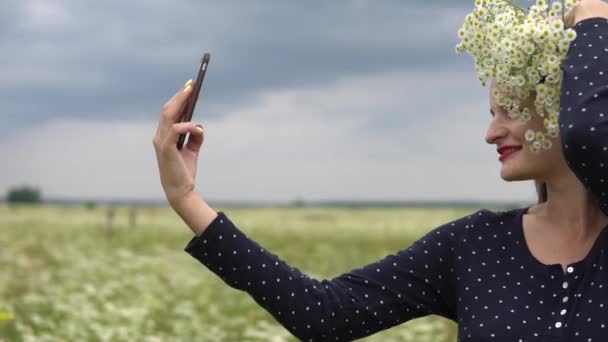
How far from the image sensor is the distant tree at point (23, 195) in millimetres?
90438

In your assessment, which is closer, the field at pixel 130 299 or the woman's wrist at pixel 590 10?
the woman's wrist at pixel 590 10

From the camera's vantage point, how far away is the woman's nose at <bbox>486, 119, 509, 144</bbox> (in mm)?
2205

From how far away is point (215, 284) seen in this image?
951cm

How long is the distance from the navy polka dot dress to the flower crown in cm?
6

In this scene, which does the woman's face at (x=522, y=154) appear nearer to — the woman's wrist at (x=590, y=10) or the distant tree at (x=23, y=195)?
the woman's wrist at (x=590, y=10)

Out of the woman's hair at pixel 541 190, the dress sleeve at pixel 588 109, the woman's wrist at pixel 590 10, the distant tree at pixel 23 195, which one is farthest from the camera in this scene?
the distant tree at pixel 23 195

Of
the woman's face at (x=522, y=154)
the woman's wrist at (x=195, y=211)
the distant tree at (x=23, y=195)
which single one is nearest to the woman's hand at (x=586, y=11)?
the woman's face at (x=522, y=154)

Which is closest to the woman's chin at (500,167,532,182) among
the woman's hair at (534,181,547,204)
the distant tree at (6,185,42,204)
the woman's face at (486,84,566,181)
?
the woman's face at (486,84,566,181)

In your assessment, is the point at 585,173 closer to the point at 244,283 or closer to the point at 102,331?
the point at 244,283

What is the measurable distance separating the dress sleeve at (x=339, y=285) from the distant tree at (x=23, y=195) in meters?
92.7

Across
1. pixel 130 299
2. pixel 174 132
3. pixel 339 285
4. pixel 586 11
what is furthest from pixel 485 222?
pixel 130 299

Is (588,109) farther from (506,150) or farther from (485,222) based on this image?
(485,222)

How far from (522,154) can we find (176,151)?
33.9 inches

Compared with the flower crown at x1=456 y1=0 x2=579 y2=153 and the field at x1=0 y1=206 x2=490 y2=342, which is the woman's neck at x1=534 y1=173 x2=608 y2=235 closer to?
the flower crown at x1=456 y1=0 x2=579 y2=153
